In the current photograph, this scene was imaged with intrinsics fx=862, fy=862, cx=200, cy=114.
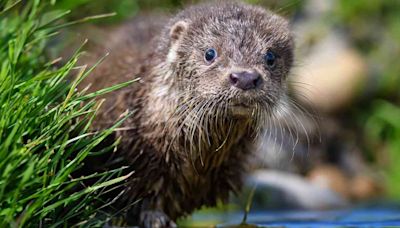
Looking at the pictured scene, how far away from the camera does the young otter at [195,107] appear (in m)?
4.53

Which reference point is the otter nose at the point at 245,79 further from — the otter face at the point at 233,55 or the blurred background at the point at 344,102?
the blurred background at the point at 344,102

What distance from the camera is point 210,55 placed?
4.65 meters

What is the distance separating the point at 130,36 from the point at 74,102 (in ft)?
7.18

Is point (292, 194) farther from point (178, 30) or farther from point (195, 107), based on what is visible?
point (195, 107)

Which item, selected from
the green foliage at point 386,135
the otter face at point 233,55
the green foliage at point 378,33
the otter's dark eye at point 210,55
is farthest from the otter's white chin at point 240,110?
the green foliage at point 378,33

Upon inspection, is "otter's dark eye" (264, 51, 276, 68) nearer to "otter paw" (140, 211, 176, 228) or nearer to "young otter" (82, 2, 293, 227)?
"young otter" (82, 2, 293, 227)

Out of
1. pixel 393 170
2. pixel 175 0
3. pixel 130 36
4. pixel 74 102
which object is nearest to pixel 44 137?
pixel 74 102

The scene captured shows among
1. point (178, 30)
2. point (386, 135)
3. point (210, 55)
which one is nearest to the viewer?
point (210, 55)

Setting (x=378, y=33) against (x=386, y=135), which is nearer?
(x=386, y=135)

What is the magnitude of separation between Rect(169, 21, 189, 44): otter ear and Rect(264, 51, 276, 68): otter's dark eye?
546mm

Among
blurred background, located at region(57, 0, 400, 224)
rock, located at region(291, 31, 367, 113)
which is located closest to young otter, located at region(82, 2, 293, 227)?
blurred background, located at region(57, 0, 400, 224)

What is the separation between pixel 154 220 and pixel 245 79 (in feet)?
3.57

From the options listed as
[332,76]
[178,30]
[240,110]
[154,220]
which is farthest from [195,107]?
[332,76]

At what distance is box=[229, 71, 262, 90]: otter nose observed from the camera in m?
4.24
